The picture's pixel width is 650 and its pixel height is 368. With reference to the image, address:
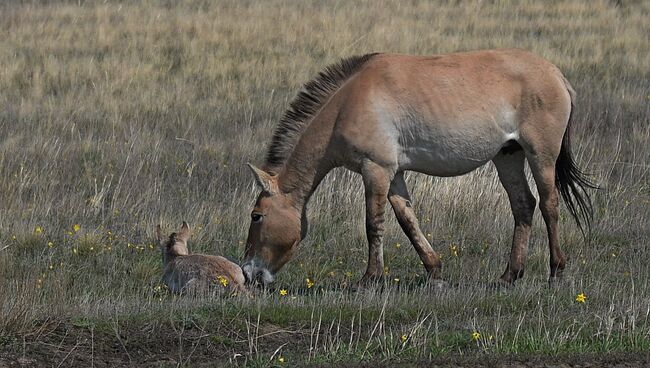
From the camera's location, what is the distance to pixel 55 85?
63.3 feet

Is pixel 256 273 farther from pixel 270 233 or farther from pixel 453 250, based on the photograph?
pixel 453 250

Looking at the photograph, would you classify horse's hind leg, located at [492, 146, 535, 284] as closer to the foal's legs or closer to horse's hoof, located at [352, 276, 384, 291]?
the foal's legs

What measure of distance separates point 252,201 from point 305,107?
3008 mm

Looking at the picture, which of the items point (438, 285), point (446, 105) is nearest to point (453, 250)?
point (438, 285)

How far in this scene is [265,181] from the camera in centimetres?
944

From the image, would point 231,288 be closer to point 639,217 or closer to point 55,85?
point 639,217

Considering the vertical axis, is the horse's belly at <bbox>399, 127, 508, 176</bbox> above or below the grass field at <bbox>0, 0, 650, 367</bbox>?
above

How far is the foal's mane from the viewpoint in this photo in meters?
9.59

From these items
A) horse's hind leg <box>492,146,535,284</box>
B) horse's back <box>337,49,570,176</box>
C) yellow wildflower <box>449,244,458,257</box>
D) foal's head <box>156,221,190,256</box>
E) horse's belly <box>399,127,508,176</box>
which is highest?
horse's back <box>337,49,570,176</box>

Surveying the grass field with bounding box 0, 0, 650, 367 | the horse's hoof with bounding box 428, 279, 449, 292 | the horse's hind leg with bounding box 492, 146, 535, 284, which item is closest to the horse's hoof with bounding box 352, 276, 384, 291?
the grass field with bounding box 0, 0, 650, 367

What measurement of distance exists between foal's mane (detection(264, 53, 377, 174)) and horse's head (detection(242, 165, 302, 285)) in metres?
0.27

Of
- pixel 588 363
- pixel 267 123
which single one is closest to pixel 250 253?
pixel 588 363

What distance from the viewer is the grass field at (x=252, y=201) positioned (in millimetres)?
7098

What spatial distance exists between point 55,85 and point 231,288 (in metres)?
11.6
